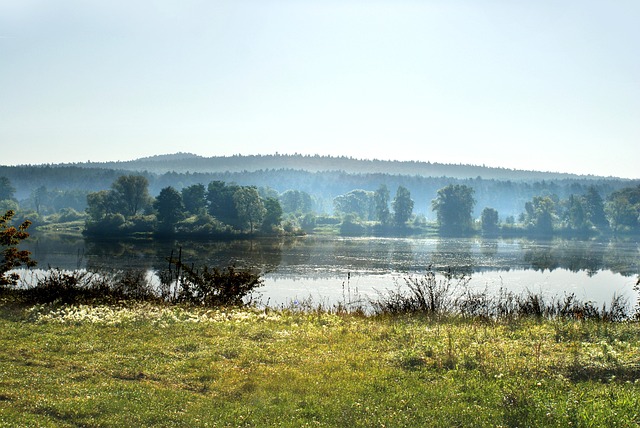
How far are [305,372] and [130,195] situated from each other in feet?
371

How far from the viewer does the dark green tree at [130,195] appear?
381ft

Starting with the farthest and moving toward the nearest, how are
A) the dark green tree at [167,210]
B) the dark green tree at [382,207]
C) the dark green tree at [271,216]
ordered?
the dark green tree at [382,207], the dark green tree at [271,216], the dark green tree at [167,210]

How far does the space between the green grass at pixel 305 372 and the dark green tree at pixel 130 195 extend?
103246 mm

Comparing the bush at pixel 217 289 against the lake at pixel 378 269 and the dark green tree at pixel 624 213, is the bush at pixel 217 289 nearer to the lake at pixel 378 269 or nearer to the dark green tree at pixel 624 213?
the lake at pixel 378 269

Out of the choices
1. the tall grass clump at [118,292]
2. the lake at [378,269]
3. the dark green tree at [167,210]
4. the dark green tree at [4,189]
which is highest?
the dark green tree at [4,189]

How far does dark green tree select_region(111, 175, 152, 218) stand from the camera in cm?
11625

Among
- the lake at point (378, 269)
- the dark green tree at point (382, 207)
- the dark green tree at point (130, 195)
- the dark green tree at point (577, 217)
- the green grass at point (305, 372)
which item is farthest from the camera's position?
the dark green tree at point (382, 207)

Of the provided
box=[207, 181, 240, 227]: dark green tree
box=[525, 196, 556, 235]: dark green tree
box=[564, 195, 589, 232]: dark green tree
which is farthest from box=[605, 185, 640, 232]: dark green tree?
box=[207, 181, 240, 227]: dark green tree

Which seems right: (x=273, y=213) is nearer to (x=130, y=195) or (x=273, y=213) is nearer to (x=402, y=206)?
(x=130, y=195)

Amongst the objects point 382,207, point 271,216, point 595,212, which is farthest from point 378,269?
point 595,212

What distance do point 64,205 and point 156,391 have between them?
662 feet

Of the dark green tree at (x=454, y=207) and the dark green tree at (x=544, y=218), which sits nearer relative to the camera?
the dark green tree at (x=544, y=218)

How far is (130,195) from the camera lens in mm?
117438

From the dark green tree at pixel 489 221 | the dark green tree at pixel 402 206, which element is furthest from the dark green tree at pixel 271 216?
the dark green tree at pixel 489 221
